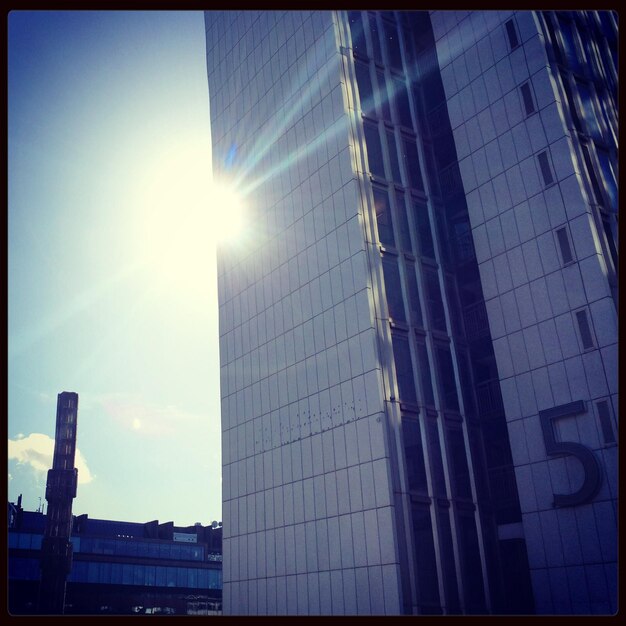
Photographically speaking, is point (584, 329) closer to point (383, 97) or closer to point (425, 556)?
point (425, 556)

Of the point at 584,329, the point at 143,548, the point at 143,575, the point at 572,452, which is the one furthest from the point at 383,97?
the point at 143,548

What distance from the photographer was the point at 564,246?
31.6m

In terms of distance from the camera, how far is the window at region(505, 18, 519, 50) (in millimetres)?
36250

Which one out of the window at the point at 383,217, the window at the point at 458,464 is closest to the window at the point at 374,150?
the window at the point at 383,217

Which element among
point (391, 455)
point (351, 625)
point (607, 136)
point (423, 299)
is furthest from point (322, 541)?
point (607, 136)

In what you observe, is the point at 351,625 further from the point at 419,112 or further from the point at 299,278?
the point at 419,112

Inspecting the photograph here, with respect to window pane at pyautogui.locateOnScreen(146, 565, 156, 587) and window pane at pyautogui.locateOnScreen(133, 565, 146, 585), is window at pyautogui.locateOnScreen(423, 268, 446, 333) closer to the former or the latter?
window pane at pyautogui.locateOnScreen(133, 565, 146, 585)

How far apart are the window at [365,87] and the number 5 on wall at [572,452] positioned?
2079 cm

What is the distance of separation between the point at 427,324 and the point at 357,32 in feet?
66.5

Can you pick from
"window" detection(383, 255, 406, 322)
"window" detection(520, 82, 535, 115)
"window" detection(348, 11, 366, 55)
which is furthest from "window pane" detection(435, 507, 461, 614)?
"window" detection(348, 11, 366, 55)

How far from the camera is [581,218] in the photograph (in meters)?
31.0

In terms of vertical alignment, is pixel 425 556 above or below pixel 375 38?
below

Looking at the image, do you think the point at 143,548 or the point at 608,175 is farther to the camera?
the point at 143,548

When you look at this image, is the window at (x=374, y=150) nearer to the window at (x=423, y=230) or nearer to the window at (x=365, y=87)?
the window at (x=365, y=87)
